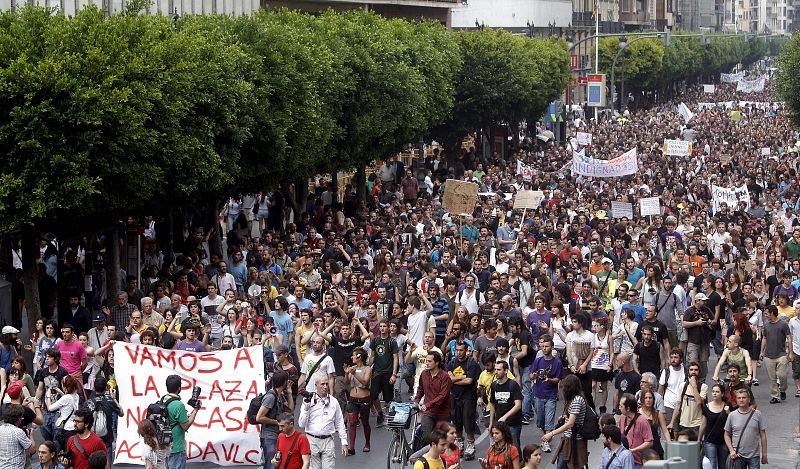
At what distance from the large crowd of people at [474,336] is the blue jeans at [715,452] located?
0.01 m

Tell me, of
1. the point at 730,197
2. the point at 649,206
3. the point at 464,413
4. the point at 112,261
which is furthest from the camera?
the point at 730,197

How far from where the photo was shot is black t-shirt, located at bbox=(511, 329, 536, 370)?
16.6 meters

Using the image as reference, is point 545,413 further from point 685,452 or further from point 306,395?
point 685,452

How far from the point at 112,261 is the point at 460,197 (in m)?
6.74

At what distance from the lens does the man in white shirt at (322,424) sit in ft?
45.2

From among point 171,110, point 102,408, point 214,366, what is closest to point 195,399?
point 102,408

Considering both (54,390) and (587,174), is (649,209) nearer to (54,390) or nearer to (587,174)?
(587,174)

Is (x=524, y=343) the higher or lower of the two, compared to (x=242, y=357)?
lower

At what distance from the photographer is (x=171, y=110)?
75.6 feet

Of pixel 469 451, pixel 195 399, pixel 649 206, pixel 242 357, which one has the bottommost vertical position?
pixel 469 451

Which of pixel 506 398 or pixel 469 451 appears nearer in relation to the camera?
pixel 506 398

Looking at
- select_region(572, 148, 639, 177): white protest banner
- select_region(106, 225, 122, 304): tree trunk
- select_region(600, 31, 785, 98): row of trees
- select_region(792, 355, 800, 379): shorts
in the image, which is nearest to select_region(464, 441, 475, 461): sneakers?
select_region(792, 355, 800, 379): shorts

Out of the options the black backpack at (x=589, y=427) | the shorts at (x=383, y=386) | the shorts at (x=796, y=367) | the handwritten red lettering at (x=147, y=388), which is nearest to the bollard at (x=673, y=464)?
the black backpack at (x=589, y=427)

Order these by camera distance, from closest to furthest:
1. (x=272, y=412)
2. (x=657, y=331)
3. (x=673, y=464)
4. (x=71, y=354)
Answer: (x=673, y=464) → (x=272, y=412) → (x=71, y=354) → (x=657, y=331)
